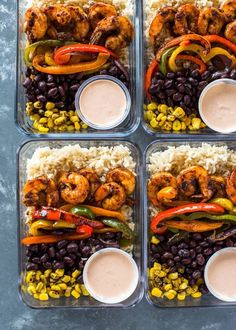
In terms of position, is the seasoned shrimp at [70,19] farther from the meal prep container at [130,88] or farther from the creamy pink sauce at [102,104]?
the creamy pink sauce at [102,104]

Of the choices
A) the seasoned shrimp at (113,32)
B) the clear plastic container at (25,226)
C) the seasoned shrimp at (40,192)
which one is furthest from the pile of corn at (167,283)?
the seasoned shrimp at (113,32)

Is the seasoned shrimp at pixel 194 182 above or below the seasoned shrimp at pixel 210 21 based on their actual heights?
below

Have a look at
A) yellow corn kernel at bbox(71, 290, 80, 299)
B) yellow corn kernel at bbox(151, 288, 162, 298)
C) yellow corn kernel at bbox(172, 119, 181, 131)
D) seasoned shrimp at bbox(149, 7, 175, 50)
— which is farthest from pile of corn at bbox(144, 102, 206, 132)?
yellow corn kernel at bbox(71, 290, 80, 299)

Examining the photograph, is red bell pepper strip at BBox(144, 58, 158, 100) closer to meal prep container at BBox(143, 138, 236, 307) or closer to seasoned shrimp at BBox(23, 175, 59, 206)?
meal prep container at BBox(143, 138, 236, 307)

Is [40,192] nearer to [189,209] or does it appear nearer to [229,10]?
[189,209]

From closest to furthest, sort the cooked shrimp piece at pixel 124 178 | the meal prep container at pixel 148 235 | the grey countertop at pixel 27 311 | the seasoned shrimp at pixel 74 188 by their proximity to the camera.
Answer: the seasoned shrimp at pixel 74 188 < the cooked shrimp piece at pixel 124 178 < the meal prep container at pixel 148 235 < the grey countertop at pixel 27 311

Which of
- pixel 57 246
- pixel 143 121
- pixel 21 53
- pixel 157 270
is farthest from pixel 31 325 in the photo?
pixel 21 53
